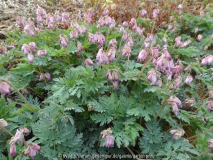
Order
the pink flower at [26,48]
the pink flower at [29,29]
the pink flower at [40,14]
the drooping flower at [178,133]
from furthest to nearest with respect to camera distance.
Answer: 1. the pink flower at [40,14]
2. the pink flower at [29,29]
3. the pink flower at [26,48]
4. the drooping flower at [178,133]

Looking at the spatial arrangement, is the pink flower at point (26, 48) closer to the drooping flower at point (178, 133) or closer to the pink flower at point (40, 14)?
the pink flower at point (40, 14)

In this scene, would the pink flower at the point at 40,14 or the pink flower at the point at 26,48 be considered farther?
the pink flower at the point at 40,14

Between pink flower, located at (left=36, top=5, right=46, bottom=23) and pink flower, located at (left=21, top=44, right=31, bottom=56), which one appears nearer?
pink flower, located at (left=21, top=44, right=31, bottom=56)

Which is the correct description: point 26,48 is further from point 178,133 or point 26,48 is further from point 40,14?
point 178,133

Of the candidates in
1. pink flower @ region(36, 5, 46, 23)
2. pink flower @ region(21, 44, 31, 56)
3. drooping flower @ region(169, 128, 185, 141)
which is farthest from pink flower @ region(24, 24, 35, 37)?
drooping flower @ region(169, 128, 185, 141)

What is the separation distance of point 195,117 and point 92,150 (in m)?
1.66

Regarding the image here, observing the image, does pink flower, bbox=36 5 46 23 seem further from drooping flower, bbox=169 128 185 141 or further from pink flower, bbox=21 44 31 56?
drooping flower, bbox=169 128 185 141

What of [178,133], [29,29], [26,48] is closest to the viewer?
[178,133]

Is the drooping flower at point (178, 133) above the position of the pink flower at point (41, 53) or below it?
below

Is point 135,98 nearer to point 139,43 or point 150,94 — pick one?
point 150,94

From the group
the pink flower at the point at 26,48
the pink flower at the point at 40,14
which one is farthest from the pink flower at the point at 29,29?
the pink flower at the point at 26,48

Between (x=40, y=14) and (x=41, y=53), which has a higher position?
(x=40, y=14)

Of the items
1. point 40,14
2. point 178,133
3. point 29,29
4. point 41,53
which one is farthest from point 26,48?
point 178,133

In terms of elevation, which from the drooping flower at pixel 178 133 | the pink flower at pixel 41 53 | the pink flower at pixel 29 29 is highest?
the pink flower at pixel 29 29
